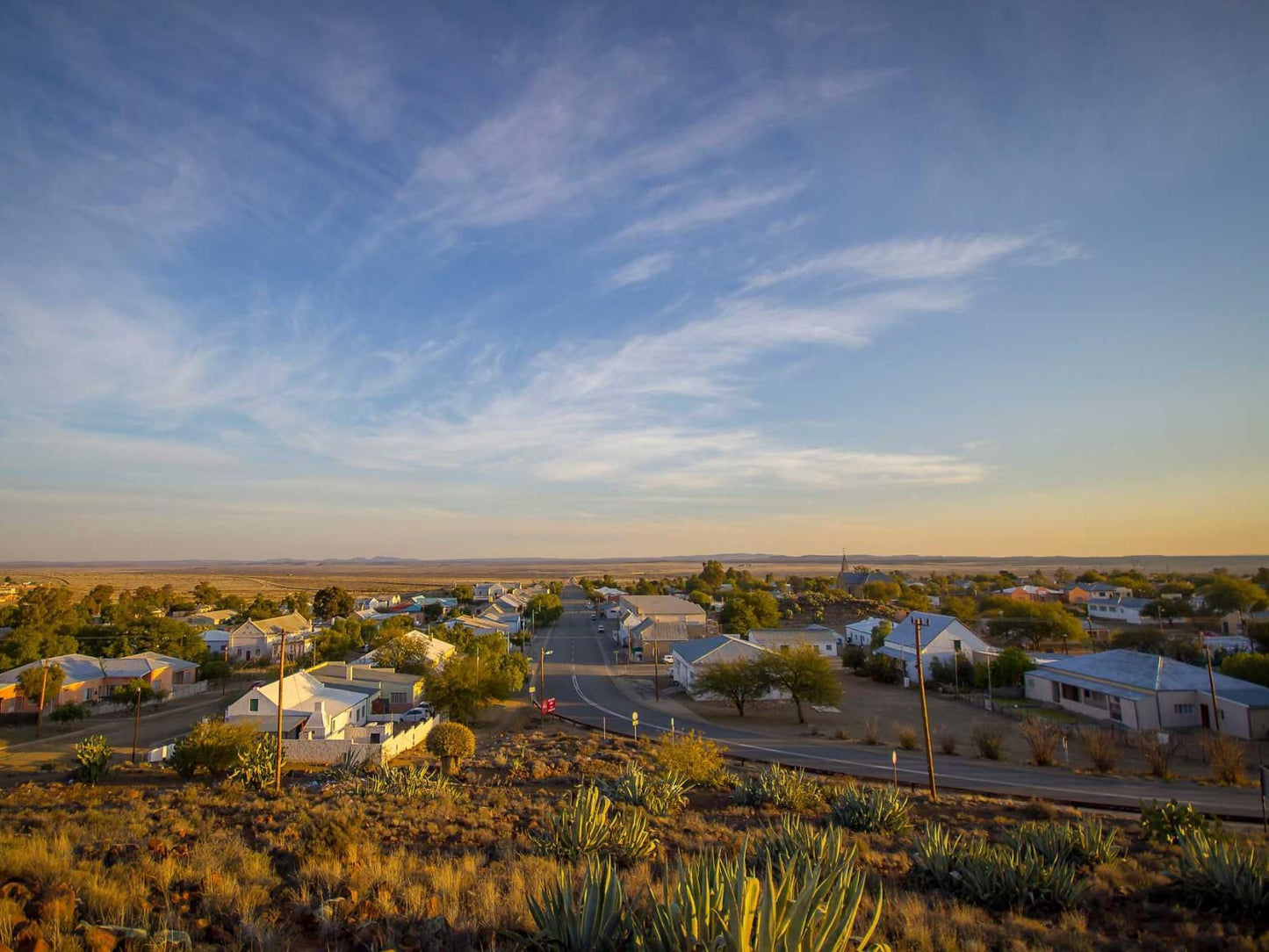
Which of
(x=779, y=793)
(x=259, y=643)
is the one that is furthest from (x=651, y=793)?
(x=259, y=643)

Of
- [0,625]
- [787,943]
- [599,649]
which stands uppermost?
[787,943]

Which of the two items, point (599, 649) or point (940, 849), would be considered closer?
point (940, 849)

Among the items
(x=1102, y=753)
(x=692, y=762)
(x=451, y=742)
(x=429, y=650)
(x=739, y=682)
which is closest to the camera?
(x=692, y=762)

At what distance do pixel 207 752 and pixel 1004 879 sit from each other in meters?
26.8

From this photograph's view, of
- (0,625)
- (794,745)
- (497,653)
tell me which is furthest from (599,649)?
(0,625)

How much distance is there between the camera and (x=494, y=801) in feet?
53.6

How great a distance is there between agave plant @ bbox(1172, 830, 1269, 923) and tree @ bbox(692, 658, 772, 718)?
33648mm

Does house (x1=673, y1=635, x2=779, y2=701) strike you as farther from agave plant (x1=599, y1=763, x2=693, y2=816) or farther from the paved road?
agave plant (x1=599, y1=763, x2=693, y2=816)

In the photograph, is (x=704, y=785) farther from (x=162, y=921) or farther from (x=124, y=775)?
(x=124, y=775)

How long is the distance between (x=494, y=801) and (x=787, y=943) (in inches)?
537

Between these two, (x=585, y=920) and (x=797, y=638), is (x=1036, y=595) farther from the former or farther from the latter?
(x=585, y=920)

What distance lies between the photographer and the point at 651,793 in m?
15.2

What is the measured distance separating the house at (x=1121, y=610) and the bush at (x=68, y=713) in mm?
93783

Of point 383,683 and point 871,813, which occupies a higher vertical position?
point 871,813
